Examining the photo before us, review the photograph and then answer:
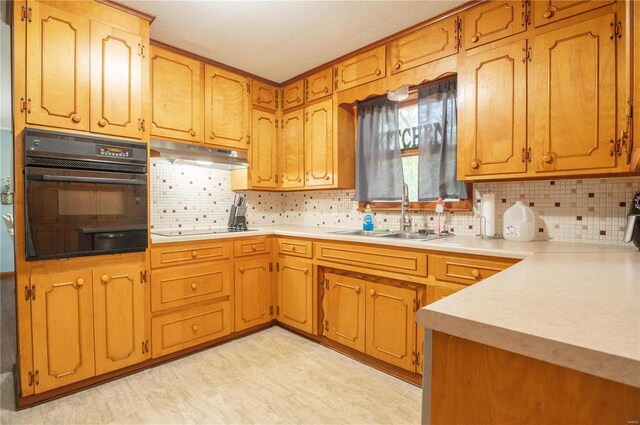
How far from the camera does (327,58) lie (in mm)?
2900

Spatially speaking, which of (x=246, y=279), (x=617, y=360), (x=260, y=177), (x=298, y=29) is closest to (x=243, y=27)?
(x=298, y=29)

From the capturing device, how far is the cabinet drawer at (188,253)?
7.49 ft

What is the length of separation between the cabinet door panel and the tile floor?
2235mm

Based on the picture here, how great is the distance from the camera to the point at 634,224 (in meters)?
1.58

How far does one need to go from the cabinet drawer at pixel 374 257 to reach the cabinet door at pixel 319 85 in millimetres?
1429

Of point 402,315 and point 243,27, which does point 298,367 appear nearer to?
point 402,315

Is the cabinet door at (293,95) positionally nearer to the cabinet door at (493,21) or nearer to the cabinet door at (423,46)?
the cabinet door at (423,46)

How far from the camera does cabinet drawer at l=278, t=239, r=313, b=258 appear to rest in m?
2.71

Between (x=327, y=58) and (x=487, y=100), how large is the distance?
4.81ft

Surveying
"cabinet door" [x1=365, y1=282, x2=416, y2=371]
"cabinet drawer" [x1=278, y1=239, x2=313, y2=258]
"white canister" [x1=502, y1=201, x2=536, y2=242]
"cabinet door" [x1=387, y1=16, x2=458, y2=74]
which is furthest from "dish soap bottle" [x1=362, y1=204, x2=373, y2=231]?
"cabinet door" [x1=387, y1=16, x2=458, y2=74]

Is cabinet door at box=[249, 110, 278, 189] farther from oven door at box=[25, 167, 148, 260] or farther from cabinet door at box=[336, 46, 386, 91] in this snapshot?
oven door at box=[25, 167, 148, 260]

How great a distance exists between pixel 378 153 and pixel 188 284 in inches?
74.8

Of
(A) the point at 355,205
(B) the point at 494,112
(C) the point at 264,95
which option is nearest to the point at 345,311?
(A) the point at 355,205

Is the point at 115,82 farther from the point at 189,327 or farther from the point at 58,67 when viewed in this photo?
the point at 189,327
